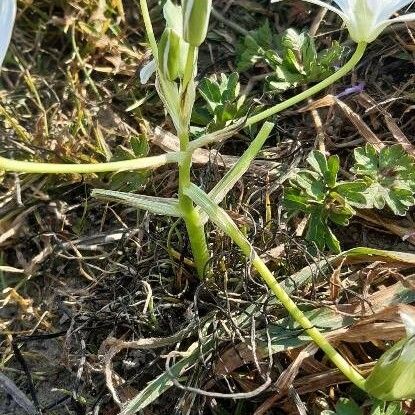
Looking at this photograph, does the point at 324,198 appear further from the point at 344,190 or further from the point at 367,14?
the point at 367,14

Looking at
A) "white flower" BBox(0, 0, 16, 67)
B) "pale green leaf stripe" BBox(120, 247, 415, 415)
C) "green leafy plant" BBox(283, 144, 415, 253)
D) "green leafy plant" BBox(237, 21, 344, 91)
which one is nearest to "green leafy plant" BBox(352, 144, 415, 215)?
"green leafy plant" BBox(283, 144, 415, 253)

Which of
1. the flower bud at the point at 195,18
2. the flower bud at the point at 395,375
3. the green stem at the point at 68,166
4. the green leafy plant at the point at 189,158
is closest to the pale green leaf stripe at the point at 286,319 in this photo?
the green leafy plant at the point at 189,158

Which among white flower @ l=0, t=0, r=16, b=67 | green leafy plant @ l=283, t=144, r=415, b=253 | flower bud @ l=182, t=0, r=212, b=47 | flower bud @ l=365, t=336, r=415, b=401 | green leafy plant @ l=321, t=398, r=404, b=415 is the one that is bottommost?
green leafy plant @ l=321, t=398, r=404, b=415

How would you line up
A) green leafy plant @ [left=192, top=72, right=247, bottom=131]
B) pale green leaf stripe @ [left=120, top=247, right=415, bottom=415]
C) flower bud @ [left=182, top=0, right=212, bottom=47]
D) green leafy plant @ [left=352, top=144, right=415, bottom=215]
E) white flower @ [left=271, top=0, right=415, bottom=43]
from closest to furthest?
flower bud @ [left=182, top=0, right=212, bottom=47] < white flower @ [left=271, top=0, right=415, bottom=43] < pale green leaf stripe @ [left=120, top=247, right=415, bottom=415] < green leafy plant @ [left=352, top=144, right=415, bottom=215] < green leafy plant @ [left=192, top=72, right=247, bottom=131]

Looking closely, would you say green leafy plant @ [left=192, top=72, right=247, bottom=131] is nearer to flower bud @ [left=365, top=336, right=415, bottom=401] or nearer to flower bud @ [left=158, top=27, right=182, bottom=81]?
flower bud @ [left=158, top=27, right=182, bottom=81]

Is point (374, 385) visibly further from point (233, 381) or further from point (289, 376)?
point (233, 381)

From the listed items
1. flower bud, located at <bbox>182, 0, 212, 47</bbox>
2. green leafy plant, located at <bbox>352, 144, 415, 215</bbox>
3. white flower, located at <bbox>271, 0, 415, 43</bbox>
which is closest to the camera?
flower bud, located at <bbox>182, 0, 212, 47</bbox>
